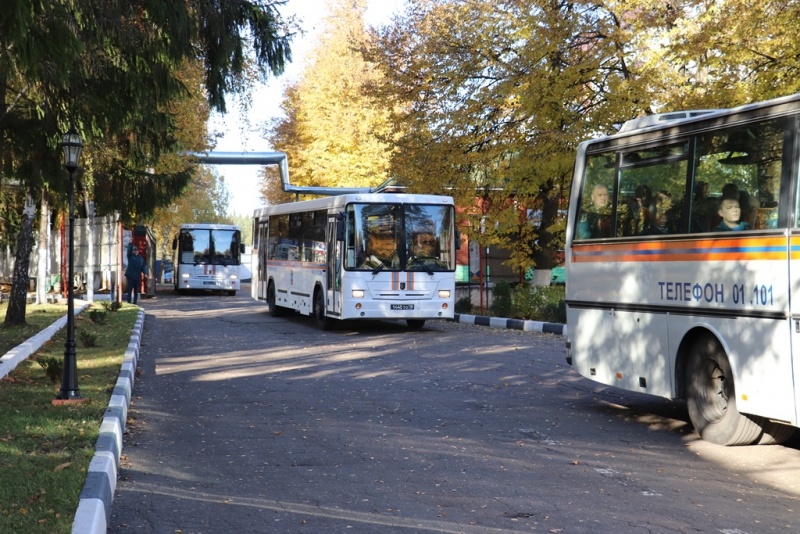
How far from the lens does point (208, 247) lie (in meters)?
45.8

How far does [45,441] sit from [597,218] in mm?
6373

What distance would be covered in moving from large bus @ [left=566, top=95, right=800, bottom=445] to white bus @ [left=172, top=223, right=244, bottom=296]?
114 ft

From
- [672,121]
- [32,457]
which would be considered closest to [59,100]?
[32,457]

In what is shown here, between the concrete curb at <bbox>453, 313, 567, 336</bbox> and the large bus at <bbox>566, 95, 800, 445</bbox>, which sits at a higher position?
the large bus at <bbox>566, 95, 800, 445</bbox>

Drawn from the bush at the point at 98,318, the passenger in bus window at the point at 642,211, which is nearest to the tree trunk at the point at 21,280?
the bush at the point at 98,318

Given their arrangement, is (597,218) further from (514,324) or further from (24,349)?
(514,324)

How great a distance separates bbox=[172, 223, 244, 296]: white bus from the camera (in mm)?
45719

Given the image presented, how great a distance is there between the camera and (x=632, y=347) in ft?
36.4

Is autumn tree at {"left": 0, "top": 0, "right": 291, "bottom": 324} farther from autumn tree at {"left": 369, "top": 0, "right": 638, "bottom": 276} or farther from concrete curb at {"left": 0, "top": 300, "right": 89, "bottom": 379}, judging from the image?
autumn tree at {"left": 369, "top": 0, "right": 638, "bottom": 276}

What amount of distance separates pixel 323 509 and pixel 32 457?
255 cm

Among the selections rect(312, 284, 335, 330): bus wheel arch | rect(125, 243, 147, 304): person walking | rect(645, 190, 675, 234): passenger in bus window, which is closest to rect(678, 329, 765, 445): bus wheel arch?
rect(645, 190, 675, 234): passenger in bus window

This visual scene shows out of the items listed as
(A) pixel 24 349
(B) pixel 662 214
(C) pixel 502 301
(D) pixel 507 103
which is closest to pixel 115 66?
(A) pixel 24 349

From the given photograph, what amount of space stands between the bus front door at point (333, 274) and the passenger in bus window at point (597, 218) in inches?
423

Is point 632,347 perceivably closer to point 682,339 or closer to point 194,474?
point 682,339
